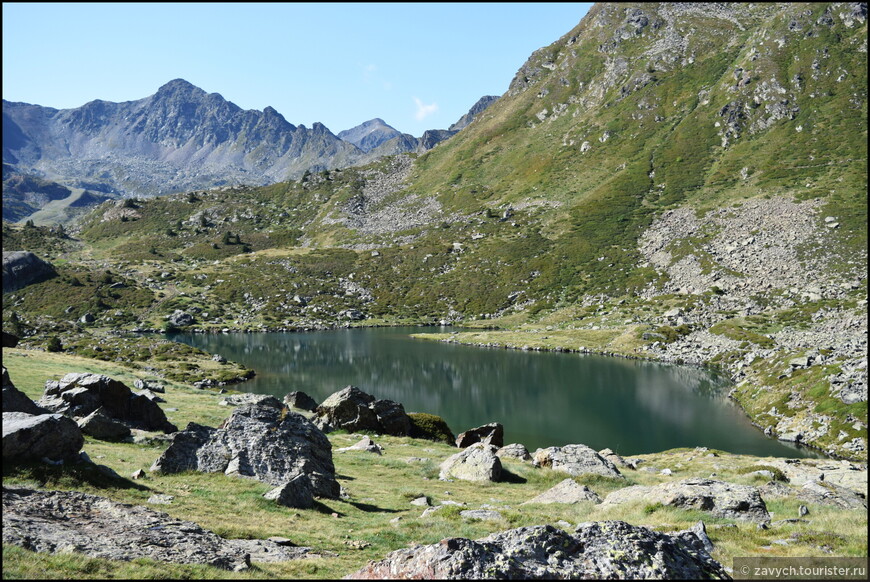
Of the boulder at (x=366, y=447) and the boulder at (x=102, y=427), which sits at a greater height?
the boulder at (x=102, y=427)

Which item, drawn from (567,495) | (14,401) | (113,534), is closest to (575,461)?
(567,495)

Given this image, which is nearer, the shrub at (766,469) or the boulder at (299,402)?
the shrub at (766,469)

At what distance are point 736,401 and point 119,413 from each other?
8137 centimetres

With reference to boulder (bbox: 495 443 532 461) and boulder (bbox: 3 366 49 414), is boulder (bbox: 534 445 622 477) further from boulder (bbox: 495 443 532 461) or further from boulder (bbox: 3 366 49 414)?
boulder (bbox: 3 366 49 414)

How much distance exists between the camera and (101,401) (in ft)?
113

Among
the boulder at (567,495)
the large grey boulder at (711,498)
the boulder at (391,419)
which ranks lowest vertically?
the boulder at (391,419)

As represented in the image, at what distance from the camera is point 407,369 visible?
3986 inches

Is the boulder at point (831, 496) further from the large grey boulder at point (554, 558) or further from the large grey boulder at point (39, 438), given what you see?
the large grey boulder at point (39, 438)

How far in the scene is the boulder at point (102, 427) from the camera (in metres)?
30.1

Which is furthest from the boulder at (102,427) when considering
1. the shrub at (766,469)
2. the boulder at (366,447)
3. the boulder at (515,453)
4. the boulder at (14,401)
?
the shrub at (766,469)

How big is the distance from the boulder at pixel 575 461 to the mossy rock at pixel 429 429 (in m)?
15.5

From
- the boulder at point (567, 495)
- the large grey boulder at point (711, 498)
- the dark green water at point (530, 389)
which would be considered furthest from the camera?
the dark green water at point (530, 389)

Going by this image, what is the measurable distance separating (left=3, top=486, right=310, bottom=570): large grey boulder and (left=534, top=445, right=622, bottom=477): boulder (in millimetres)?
25976

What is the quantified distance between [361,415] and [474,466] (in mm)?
19442
